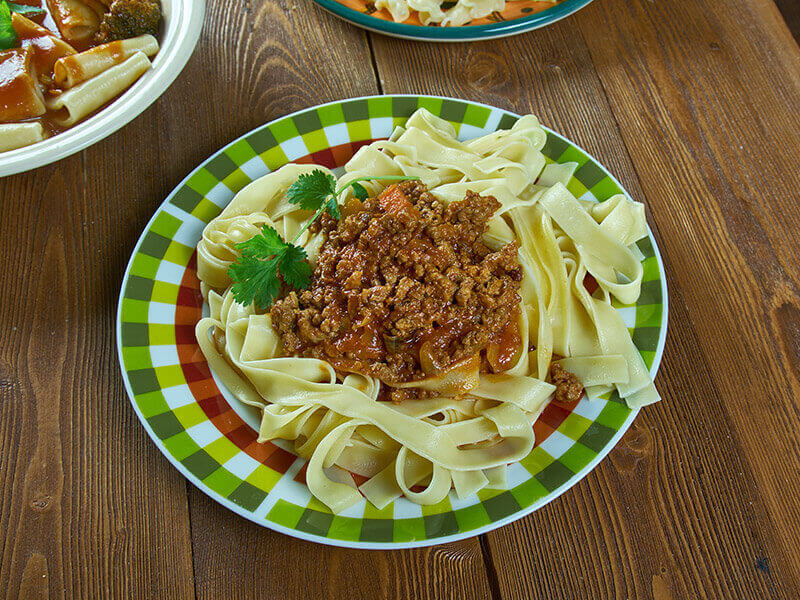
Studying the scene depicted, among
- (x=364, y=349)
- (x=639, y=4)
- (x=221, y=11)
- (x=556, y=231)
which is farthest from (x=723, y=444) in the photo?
(x=221, y=11)

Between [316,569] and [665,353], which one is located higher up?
[665,353]

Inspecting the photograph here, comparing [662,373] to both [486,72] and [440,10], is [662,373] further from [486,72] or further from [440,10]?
[440,10]

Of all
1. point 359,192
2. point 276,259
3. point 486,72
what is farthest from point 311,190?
point 486,72

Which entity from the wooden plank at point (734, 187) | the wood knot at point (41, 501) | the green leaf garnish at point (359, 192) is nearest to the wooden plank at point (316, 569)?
the wood knot at point (41, 501)

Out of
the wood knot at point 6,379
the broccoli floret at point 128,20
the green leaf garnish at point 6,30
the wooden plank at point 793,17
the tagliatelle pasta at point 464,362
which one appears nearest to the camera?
the tagliatelle pasta at point 464,362

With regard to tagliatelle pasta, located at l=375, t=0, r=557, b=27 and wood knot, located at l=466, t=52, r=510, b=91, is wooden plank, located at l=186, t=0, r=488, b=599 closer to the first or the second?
Answer: tagliatelle pasta, located at l=375, t=0, r=557, b=27

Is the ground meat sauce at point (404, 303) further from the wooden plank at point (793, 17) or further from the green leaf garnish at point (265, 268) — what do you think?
the wooden plank at point (793, 17)
